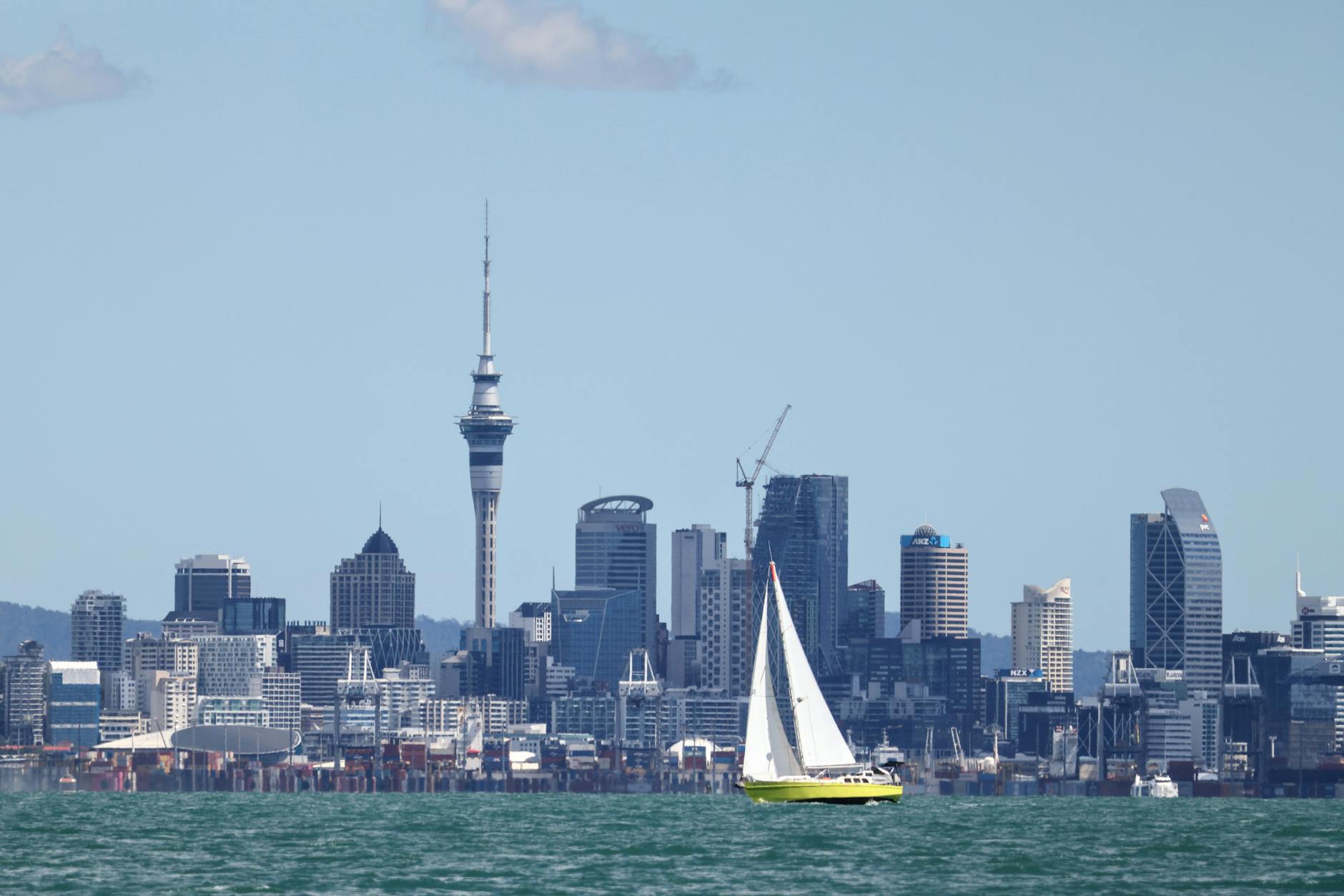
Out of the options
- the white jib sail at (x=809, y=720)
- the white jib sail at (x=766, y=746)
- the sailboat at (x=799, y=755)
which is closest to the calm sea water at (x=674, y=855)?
A: the sailboat at (x=799, y=755)

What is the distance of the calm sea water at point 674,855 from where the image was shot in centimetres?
11194

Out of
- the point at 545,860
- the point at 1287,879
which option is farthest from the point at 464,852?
the point at 1287,879

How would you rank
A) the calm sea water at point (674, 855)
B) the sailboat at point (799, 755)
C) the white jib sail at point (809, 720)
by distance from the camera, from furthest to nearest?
the white jib sail at point (809, 720)
the sailboat at point (799, 755)
the calm sea water at point (674, 855)

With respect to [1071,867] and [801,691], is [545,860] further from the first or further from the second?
[801,691]

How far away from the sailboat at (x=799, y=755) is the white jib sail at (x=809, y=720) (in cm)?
5

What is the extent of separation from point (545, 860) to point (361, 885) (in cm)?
2058

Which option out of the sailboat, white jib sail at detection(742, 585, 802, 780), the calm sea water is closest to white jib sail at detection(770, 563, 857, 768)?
the sailboat

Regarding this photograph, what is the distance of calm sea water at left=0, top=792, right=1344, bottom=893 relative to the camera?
112m

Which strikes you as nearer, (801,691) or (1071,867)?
(1071,867)

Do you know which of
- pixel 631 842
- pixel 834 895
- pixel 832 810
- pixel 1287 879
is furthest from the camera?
pixel 832 810

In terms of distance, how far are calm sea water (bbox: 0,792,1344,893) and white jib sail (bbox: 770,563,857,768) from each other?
394cm

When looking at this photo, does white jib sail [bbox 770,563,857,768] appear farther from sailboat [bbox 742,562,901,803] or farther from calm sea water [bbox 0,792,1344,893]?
calm sea water [bbox 0,792,1344,893]

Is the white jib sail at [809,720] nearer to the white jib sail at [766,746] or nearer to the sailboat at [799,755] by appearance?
the sailboat at [799,755]

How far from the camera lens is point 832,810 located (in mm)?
181000
